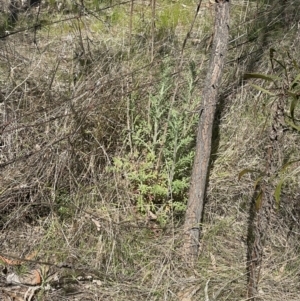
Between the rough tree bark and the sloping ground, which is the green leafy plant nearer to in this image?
the sloping ground

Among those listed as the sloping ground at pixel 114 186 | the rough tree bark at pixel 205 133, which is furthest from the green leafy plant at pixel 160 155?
the rough tree bark at pixel 205 133

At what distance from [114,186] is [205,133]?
660 mm

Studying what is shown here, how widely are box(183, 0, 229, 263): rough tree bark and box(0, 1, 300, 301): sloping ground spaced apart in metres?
0.08

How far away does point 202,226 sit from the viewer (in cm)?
299

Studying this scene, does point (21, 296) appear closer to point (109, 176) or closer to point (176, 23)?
point (109, 176)

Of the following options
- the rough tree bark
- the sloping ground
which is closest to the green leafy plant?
the sloping ground

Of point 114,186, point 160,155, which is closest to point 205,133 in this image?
point 160,155

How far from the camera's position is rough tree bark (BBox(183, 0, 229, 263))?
2550mm

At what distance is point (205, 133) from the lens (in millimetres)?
2703

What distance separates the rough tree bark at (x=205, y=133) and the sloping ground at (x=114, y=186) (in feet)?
0.26

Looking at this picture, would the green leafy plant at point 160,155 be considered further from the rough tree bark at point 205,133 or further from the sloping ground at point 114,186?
the rough tree bark at point 205,133

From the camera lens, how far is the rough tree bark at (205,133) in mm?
2550

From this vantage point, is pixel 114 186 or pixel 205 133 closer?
pixel 205 133

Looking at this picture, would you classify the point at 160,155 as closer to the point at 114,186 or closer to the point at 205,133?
the point at 114,186
